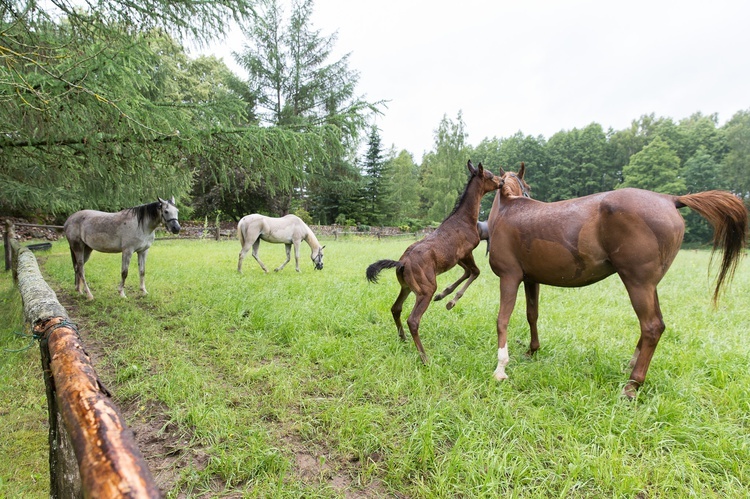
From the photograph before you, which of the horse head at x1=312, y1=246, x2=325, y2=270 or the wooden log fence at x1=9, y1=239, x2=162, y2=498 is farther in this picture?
the horse head at x1=312, y1=246, x2=325, y2=270

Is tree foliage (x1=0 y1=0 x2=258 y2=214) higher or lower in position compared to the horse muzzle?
higher

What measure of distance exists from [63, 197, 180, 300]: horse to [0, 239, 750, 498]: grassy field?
140 cm

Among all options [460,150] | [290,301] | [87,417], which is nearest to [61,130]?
[290,301]

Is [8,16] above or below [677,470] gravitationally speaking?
above

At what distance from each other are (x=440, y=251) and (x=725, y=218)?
226 cm

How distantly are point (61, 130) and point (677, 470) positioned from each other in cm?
584

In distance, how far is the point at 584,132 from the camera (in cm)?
4384

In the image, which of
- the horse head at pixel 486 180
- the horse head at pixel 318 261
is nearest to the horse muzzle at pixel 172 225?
the horse head at pixel 318 261

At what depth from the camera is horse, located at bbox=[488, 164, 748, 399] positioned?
2373mm

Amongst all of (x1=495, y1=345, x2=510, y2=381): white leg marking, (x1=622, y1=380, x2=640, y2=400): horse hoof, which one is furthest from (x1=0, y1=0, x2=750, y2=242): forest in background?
(x1=622, y1=380, x2=640, y2=400): horse hoof

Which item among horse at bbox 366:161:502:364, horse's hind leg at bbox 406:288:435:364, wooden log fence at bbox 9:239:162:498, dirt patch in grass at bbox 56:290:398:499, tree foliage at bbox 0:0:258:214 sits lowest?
dirt patch in grass at bbox 56:290:398:499

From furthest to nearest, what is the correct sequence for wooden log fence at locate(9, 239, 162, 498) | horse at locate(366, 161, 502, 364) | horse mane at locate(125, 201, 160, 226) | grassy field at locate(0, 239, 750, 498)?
horse mane at locate(125, 201, 160, 226) < horse at locate(366, 161, 502, 364) < grassy field at locate(0, 239, 750, 498) < wooden log fence at locate(9, 239, 162, 498)

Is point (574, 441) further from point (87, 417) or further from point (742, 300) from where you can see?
point (742, 300)

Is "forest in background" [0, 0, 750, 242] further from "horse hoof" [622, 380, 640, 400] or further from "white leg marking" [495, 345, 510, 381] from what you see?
"horse hoof" [622, 380, 640, 400]
